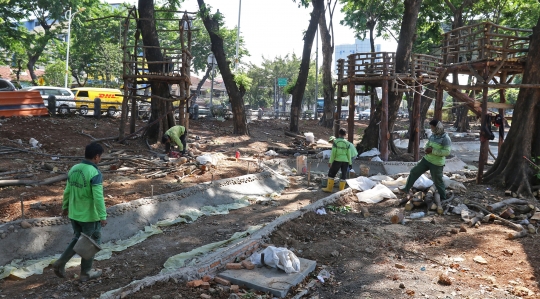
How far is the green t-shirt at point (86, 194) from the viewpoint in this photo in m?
5.34

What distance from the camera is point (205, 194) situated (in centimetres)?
1003

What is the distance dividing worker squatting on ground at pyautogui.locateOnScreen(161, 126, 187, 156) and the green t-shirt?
24.5 feet

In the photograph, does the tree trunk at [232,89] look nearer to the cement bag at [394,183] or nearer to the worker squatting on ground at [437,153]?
the cement bag at [394,183]

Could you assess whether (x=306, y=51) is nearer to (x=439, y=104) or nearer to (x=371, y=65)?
(x=371, y=65)

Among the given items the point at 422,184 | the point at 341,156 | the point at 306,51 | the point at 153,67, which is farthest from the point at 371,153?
the point at 153,67

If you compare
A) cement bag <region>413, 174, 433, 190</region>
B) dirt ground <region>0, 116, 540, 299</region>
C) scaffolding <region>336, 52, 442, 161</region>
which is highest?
scaffolding <region>336, 52, 442, 161</region>

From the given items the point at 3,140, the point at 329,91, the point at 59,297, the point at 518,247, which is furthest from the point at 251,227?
the point at 329,91

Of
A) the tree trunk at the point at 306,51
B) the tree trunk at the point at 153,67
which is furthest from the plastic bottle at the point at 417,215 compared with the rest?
the tree trunk at the point at 306,51

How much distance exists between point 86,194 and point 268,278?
7.62 ft

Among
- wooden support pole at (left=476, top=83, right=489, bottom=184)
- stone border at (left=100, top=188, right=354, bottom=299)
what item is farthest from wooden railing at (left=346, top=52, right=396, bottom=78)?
stone border at (left=100, top=188, right=354, bottom=299)

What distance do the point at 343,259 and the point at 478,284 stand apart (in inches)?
67.3

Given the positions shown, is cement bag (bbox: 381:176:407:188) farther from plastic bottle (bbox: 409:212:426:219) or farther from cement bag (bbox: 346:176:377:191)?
plastic bottle (bbox: 409:212:426:219)

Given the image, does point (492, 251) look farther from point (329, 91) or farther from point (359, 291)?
point (329, 91)

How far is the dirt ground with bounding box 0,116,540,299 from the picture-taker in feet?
17.2
